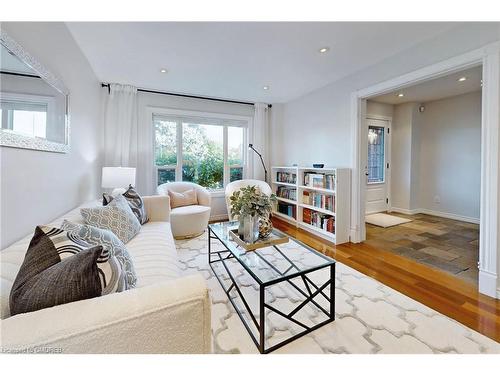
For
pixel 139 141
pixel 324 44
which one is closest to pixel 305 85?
pixel 324 44

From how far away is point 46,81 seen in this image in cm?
159

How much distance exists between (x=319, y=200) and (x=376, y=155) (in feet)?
8.02

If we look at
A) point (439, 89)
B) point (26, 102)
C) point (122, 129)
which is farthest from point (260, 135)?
point (26, 102)

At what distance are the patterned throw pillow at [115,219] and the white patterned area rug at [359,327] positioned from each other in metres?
0.87

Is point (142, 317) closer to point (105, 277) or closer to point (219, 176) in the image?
point (105, 277)

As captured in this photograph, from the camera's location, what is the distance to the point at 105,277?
0.81 metres

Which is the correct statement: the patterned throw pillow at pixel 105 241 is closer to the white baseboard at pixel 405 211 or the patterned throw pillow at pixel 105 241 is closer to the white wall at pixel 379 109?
the white wall at pixel 379 109

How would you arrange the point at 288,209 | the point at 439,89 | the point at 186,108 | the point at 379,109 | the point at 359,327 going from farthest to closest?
the point at 379,109 → the point at 288,209 → the point at 186,108 → the point at 439,89 → the point at 359,327

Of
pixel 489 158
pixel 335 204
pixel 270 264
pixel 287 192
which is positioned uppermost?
Answer: pixel 489 158

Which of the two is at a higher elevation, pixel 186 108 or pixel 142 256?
pixel 186 108

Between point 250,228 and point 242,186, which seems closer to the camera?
point 250,228

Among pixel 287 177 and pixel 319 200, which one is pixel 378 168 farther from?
pixel 319 200

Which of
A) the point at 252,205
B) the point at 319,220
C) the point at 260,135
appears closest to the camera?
the point at 252,205

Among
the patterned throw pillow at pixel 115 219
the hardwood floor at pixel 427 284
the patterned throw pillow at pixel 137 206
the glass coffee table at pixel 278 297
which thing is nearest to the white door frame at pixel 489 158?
the hardwood floor at pixel 427 284
